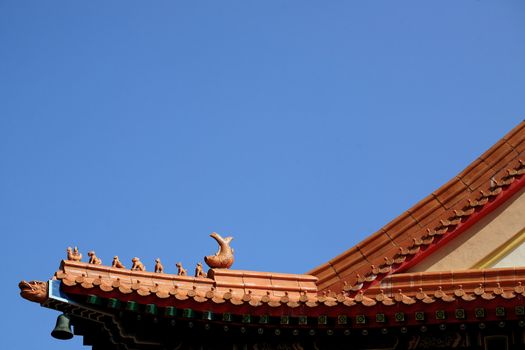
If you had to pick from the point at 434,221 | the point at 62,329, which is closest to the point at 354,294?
the point at 434,221

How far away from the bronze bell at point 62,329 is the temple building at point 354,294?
0.06ft

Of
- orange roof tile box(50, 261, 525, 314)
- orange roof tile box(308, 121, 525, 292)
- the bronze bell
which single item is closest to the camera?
orange roof tile box(50, 261, 525, 314)

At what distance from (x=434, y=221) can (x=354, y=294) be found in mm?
1784

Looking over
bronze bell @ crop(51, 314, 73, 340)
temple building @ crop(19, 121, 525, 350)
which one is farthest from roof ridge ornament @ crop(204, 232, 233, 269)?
bronze bell @ crop(51, 314, 73, 340)

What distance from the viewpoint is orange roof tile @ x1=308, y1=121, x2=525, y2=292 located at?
67.5ft

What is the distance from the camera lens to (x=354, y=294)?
20.2m

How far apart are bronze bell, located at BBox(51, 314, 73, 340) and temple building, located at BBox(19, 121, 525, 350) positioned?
0.8 inches

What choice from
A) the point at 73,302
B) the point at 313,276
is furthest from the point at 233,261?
the point at 73,302

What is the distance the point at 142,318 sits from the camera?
18969mm

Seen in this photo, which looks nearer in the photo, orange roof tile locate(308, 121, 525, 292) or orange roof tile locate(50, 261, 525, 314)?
orange roof tile locate(50, 261, 525, 314)

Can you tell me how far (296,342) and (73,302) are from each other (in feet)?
9.97

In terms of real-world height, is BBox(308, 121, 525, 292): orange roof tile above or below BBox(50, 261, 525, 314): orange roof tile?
above

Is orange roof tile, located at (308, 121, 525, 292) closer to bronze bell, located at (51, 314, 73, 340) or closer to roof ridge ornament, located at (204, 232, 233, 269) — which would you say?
roof ridge ornament, located at (204, 232, 233, 269)

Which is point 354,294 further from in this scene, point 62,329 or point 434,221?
point 62,329
